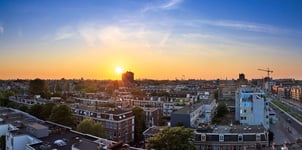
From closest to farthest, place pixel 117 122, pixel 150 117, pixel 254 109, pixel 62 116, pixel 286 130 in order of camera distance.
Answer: pixel 62 116, pixel 117 122, pixel 254 109, pixel 286 130, pixel 150 117

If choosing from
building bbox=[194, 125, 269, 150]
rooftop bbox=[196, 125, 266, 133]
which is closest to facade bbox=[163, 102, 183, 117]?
rooftop bbox=[196, 125, 266, 133]

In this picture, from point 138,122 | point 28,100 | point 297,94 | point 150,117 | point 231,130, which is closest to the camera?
point 231,130

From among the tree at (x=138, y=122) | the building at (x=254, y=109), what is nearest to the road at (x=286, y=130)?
the building at (x=254, y=109)

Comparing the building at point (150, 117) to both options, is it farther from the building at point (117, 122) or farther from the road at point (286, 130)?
the road at point (286, 130)

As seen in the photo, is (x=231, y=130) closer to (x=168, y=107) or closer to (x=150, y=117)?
(x=150, y=117)

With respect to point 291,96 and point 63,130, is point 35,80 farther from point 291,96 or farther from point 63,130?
point 291,96

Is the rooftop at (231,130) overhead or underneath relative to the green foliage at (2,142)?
overhead

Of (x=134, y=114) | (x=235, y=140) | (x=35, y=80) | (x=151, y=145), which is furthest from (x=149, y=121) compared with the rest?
(x=35, y=80)

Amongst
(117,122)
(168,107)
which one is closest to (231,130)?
(117,122)

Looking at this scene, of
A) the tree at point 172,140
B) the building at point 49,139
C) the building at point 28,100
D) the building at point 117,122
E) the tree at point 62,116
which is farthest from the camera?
the building at point 28,100
